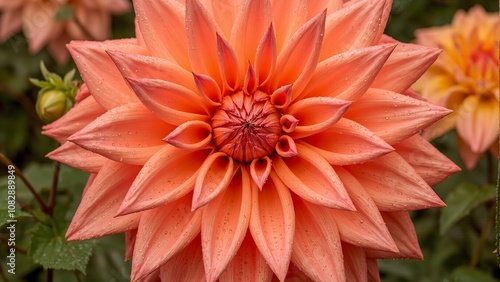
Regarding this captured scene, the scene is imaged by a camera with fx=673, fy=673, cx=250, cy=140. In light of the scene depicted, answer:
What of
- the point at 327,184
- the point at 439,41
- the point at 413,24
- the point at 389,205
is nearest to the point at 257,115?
the point at 327,184

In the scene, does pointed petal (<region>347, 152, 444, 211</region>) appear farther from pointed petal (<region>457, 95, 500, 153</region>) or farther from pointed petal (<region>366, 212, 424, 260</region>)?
pointed petal (<region>457, 95, 500, 153</region>)

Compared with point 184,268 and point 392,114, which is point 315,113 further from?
point 184,268

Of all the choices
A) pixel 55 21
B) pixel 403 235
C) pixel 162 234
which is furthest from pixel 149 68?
pixel 55 21

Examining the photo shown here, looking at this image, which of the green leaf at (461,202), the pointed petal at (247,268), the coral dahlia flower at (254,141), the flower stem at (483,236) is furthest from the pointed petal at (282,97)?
the flower stem at (483,236)

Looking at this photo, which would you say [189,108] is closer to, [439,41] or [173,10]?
[173,10]

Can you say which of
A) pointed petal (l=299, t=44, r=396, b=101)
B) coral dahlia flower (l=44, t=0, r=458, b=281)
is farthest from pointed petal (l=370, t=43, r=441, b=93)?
pointed petal (l=299, t=44, r=396, b=101)

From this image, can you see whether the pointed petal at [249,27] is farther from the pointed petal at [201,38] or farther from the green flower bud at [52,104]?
the green flower bud at [52,104]

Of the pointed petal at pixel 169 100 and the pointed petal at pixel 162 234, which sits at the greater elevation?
the pointed petal at pixel 169 100
